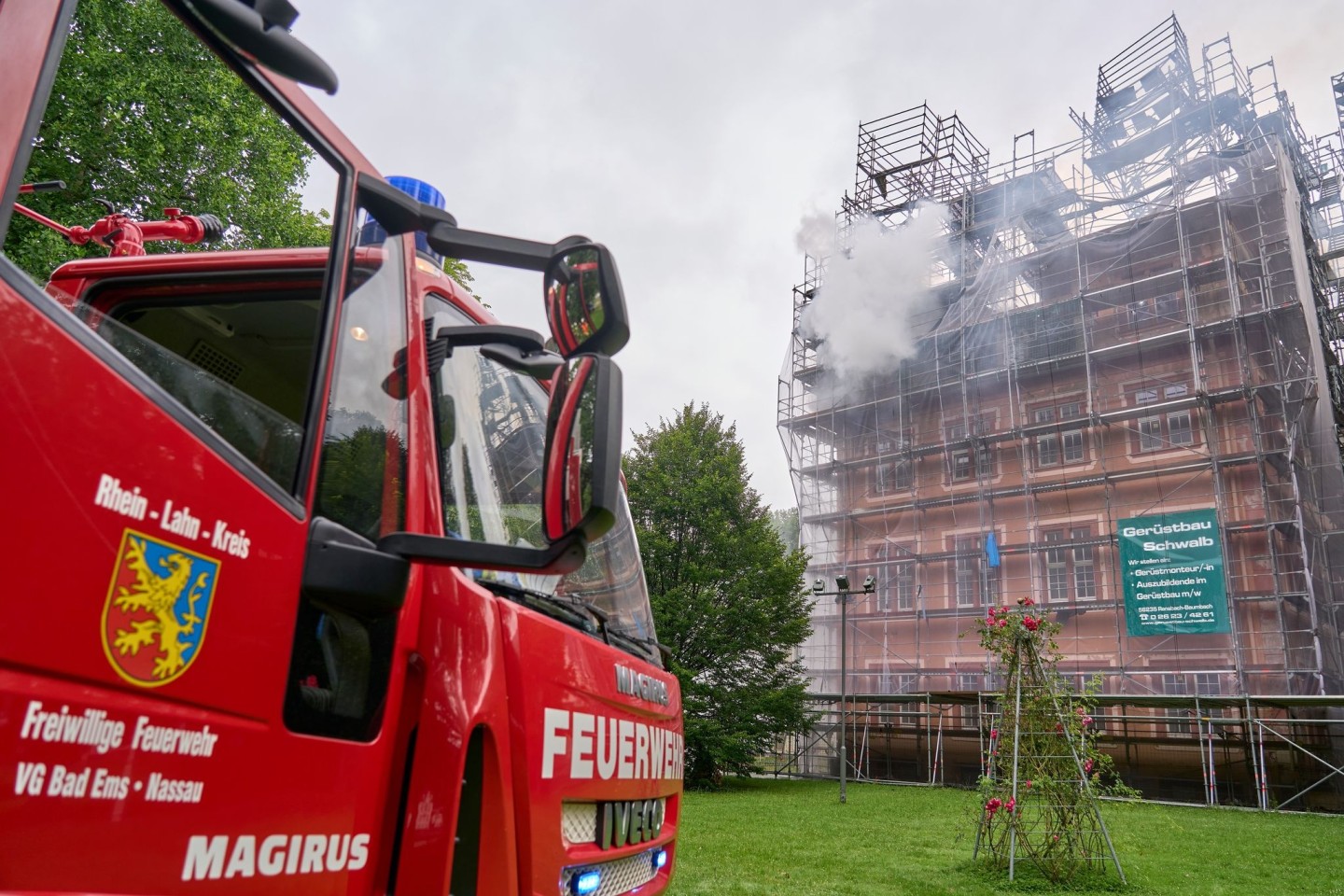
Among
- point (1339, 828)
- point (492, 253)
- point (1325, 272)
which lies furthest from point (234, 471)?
point (1325, 272)

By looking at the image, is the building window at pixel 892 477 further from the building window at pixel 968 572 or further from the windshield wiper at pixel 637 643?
the windshield wiper at pixel 637 643

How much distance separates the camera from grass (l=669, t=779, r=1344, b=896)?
27.0ft

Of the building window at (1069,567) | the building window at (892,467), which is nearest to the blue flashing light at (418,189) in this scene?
the building window at (1069,567)

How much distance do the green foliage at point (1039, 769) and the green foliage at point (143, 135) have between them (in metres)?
7.59

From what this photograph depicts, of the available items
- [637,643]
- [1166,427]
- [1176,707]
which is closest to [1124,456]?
[1166,427]

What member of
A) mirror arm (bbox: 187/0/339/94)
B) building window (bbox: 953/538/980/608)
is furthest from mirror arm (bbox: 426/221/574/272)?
building window (bbox: 953/538/980/608)

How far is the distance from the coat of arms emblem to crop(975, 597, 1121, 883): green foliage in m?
8.06

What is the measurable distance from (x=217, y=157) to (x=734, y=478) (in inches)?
858

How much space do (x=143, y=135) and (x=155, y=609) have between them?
4.70 feet

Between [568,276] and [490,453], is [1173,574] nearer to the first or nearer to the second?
[490,453]

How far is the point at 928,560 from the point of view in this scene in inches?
1004

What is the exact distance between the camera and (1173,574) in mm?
20234

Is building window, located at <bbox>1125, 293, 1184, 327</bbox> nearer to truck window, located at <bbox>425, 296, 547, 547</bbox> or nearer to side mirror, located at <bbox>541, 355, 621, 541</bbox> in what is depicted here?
truck window, located at <bbox>425, 296, 547, 547</bbox>

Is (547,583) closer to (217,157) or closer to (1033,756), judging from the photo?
(217,157)
